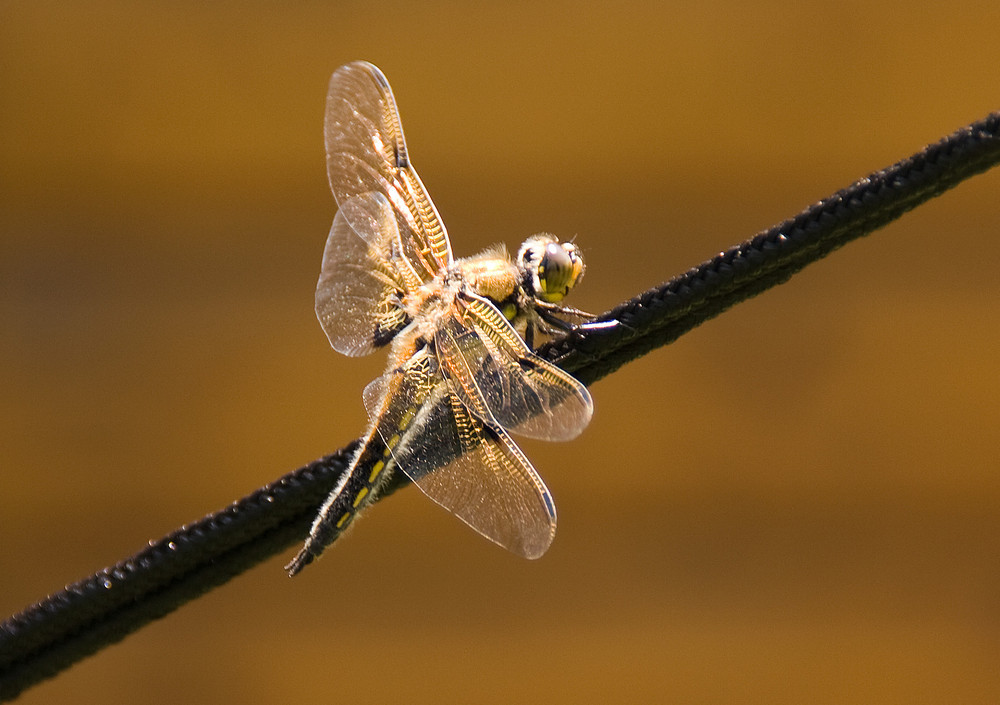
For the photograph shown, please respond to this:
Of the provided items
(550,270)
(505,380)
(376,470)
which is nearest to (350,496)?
(376,470)

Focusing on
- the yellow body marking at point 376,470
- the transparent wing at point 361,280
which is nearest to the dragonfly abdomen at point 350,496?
the yellow body marking at point 376,470

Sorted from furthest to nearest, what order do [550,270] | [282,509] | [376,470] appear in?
[550,270] < [376,470] < [282,509]

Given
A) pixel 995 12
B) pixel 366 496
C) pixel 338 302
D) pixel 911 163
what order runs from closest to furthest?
pixel 911 163 → pixel 366 496 → pixel 338 302 → pixel 995 12

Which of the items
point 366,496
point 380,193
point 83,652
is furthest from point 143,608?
point 380,193

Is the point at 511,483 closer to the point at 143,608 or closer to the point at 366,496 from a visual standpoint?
the point at 366,496

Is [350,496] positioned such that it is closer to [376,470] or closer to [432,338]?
[376,470]

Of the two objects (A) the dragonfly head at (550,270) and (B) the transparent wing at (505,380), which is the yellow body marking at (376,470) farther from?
(A) the dragonfly head at (550,270)
